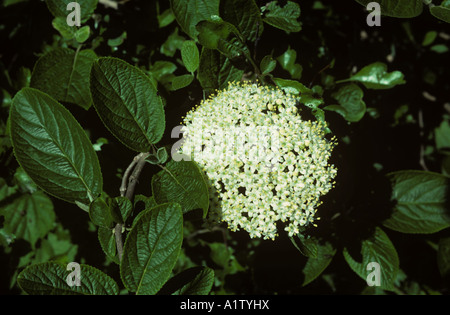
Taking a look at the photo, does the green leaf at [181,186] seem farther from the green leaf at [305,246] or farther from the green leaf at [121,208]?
the green leaf at [305,246]

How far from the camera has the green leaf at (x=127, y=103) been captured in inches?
49.7

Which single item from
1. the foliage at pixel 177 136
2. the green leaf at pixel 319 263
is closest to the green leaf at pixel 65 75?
the foliage at pixel 177 136

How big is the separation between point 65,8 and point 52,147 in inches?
25.5

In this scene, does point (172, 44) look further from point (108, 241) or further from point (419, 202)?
point (419, 202)

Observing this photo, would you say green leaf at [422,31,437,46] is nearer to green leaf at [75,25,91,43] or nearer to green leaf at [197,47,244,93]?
green leaf at [197,47,244,93]

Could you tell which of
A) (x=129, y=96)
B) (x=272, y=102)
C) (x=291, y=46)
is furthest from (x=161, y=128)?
(x=291, y=46)

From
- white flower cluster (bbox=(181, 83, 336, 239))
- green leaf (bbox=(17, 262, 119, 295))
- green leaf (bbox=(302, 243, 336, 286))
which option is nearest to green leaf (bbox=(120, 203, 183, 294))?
green leaf (bbox=(17, 262, 119, 295))

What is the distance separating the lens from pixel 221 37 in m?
1.36

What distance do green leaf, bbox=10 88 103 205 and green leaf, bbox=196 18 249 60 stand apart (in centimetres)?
57

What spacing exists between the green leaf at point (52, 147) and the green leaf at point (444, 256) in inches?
72.7

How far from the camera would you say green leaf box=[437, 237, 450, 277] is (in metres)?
1.96

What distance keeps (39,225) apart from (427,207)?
6.82 feet

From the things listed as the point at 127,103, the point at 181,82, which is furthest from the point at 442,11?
the point at 127,103

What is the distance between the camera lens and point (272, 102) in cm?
140
